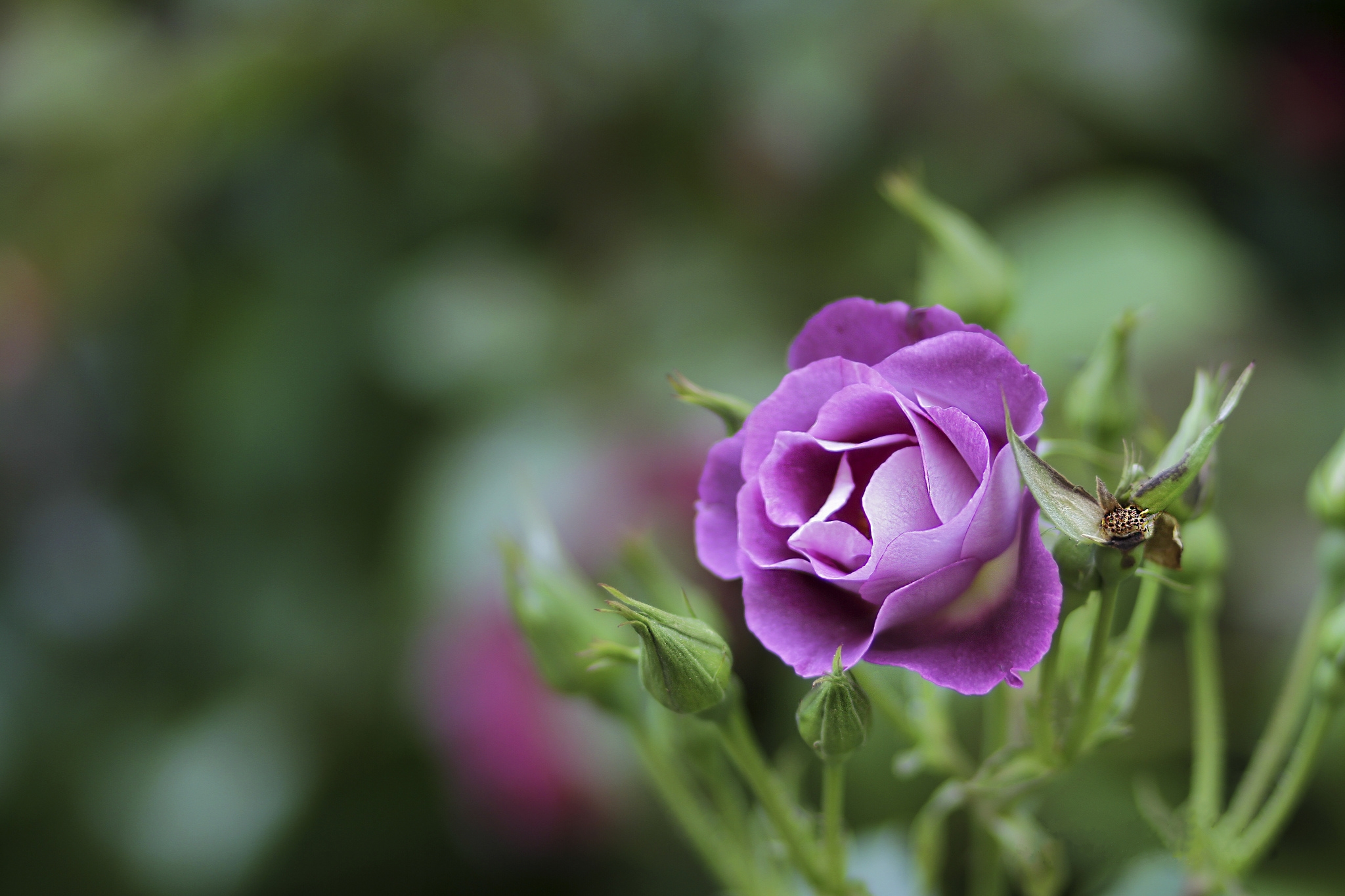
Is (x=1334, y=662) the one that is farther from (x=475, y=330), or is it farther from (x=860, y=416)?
(x=475, y=330)

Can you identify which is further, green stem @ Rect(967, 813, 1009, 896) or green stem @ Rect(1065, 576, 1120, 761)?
green stem @ Rect(967, 813, 1009, 896)

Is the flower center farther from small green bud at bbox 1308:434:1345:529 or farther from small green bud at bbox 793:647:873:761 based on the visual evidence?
small green bud at bbox 1308:434:1345:529

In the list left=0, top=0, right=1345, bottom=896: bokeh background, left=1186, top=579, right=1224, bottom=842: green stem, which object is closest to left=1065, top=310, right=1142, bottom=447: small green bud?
left=1186, top=579, right=1224, bottom=842: green stem

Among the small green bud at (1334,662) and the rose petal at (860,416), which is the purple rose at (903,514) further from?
the small green bud at (1334,662)

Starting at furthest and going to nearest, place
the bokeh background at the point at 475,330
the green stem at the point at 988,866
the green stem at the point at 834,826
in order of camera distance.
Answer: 1. the bokeh background at the point at 475,330
2. the green stem at the point at 988,866
3. the green stem at the point at 834,826

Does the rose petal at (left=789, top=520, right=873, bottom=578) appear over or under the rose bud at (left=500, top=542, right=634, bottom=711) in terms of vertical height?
over

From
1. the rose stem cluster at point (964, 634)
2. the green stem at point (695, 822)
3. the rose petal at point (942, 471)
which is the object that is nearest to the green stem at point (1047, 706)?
the rose stem cluster at point (964, 634)
